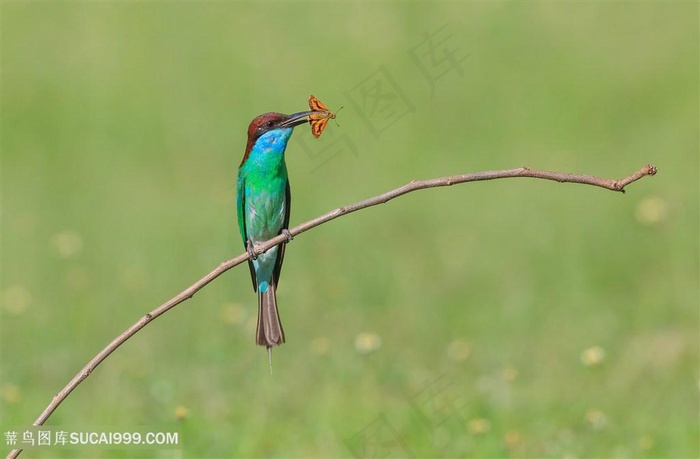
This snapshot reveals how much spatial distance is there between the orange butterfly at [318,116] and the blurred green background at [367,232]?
1566 mm

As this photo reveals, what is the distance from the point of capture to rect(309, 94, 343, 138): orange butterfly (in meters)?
2.70

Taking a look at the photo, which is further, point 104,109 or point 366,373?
point 104,109

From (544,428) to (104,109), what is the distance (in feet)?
20.9

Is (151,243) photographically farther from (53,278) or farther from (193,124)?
(193,124)

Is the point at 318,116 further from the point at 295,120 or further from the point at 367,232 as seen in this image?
the point at 367,232

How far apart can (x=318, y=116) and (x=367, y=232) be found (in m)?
4.77

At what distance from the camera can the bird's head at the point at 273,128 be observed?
3.36 m

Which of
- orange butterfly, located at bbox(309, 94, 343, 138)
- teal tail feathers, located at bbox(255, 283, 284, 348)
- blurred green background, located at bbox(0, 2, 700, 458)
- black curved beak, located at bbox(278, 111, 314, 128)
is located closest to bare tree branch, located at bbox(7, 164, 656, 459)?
orange butterfly, located at bbox(309, 94, 343, 138)

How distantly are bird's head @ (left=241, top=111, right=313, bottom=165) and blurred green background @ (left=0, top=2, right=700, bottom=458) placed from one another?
2.87 feet

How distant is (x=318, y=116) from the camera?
276cm

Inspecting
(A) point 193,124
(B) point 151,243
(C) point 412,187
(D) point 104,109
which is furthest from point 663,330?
(D) point 104,109

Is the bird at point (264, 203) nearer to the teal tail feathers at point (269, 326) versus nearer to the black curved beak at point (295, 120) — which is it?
the teal tail feathers at point (269, 326)

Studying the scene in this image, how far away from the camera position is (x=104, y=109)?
10023 mm

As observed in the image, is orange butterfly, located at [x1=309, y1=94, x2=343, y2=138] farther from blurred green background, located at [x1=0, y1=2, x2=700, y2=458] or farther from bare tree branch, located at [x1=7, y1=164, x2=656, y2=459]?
blurred green background, located at [x1=0, y1=2, x2=700, y2=458]
